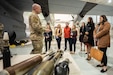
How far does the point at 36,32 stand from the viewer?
2430 mm

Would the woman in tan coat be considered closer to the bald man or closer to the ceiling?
the ceiling

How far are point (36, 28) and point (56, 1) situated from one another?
151 cm

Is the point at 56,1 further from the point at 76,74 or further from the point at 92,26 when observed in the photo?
the point at 76,74

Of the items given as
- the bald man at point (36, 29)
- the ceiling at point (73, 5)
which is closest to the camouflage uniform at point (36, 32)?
the bald man at point (36, 29)

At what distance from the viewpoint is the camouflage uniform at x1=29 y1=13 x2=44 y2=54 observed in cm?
231

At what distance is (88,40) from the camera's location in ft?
11.9

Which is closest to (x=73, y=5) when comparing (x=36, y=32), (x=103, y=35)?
(x=103, y=35)

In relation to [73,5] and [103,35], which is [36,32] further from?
[73,5]

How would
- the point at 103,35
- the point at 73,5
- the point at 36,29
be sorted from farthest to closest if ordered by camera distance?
1. the point at 73,5
2. the point at 103,35
3. the point at 36,29

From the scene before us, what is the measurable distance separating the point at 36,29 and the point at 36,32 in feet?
0.30

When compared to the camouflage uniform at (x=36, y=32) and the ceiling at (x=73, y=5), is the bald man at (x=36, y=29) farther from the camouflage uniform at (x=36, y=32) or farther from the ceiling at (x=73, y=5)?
the ceiling at (x=73, y=5)

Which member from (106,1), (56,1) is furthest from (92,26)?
(56,1)

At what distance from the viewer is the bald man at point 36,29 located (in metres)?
2.30

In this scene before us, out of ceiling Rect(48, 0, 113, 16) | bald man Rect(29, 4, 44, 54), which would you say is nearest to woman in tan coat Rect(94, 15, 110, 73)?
→ ceiling Rect(48, 0, 113, 16)
